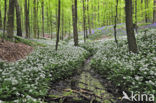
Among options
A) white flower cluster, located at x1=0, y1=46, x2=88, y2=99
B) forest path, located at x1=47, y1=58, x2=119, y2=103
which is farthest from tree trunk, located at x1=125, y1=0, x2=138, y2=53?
white flower cluster, located at x1=0, y1=46, x2=88, y2=99

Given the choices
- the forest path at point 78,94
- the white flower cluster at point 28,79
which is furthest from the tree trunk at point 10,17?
the forest path at point 78,94

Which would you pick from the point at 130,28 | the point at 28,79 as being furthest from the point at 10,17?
the point at 130,28

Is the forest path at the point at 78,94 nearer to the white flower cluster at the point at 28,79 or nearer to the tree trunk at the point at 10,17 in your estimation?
the white flower cluster at the point at 28,79

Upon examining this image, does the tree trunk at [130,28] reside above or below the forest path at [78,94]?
above

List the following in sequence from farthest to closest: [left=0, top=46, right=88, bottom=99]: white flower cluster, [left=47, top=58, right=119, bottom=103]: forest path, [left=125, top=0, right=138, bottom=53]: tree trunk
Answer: [left=125, top=0, right=138, bottom=53]: tree trunk < [left=47, top=58, right=119, bottom=103]: forest path < [left=0, top=46, right=88, bottom=99]: white flower cluster

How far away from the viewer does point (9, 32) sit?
35.6 feet

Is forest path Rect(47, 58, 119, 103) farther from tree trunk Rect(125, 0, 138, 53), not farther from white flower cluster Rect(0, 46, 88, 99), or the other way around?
tree trunk Rect(125, 0, 138, 53)

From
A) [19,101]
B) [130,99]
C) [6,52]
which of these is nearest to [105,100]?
[130,99]

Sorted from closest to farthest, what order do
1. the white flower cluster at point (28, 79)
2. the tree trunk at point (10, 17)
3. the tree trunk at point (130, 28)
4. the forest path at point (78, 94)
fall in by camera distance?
the white flower cluster at point (28, 79) → the forest path at point (78, 94) → the tree trunk at point (130, 28) → the tree trunk at point (10, 17)

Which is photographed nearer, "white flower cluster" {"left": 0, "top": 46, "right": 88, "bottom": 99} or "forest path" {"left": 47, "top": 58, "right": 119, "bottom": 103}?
"white flower cluster" {"left": 0, "top": 46, "right": 88, "bottom": 99}

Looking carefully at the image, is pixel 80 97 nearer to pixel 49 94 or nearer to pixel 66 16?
pixel 49 94

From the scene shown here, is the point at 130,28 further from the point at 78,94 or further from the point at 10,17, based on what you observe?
the point at 10,17

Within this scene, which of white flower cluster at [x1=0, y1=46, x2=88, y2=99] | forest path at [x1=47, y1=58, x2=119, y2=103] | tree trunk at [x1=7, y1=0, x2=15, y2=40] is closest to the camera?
white flower cluster at [x1=0, y1=46, x2=88, y2=99]

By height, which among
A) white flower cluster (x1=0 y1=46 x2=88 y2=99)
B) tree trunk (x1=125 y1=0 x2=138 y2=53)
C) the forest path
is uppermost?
tree trunk (x1=125 y1=0 x2=138 y2=53)
